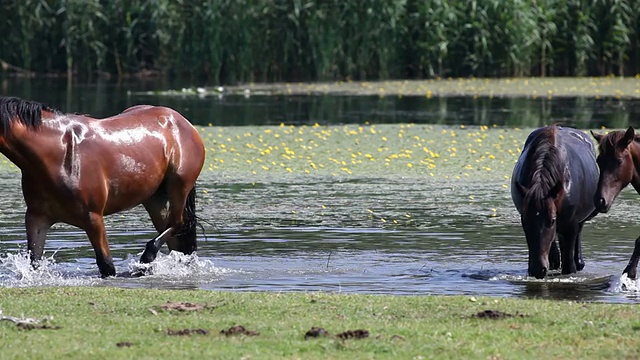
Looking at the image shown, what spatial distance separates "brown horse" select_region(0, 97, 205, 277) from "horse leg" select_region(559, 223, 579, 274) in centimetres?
299

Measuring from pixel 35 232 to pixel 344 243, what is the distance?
119 inches

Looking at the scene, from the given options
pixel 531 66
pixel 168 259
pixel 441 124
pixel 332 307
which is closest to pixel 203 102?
pixel 441 124

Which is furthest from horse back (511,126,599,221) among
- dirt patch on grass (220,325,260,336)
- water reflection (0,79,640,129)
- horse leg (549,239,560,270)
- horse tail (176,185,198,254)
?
water reflection (0,79,640,129)

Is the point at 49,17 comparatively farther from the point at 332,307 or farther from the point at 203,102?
the point at 332,307

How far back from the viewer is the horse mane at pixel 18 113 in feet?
31.7

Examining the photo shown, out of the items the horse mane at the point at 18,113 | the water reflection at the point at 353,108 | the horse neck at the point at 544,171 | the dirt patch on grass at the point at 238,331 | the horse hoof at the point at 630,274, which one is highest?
the horse mane at the point at 18,113

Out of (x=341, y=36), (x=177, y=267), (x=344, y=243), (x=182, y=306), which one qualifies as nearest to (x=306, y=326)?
(x=182, y=306)

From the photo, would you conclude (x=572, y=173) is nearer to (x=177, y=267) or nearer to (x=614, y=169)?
(x=614, y=169)

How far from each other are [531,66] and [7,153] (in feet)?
78.7

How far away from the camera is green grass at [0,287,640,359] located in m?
6.78

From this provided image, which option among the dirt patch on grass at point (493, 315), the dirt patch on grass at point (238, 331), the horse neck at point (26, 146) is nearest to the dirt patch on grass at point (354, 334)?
the dirt patch on grass at point (238, 331)

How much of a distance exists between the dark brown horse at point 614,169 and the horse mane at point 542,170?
0.41 metres

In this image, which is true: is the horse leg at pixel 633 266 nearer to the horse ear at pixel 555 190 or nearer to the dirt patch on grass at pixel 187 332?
the horse ear at pixel 555 190

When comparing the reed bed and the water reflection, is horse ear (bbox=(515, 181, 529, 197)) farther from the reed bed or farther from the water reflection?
the reed bed
